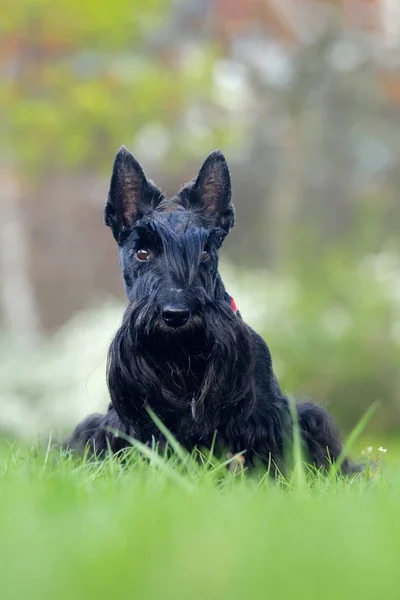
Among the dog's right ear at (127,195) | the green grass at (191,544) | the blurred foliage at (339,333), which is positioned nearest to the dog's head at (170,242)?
the dog's right ear at (127,195)

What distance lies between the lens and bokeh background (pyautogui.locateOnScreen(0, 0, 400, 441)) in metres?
12.2

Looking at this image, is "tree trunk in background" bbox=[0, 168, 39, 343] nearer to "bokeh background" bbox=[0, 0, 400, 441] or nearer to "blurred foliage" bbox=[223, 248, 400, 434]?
"bokeh background" bbox=[0, 0, 400, 441]

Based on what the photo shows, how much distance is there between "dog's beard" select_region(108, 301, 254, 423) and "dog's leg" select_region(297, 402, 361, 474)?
511 millimetres

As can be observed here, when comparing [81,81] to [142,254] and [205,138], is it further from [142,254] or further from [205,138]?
[142,254]

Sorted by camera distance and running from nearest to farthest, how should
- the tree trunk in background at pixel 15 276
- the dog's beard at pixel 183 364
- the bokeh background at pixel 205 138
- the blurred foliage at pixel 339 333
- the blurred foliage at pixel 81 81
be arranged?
the dog's beard at pixel 183 364
the blurred foliage at pixel 339 333
the bokeh background at pixel 205 138
the blurred foliage at pixel 81 81
the tree trunk in background at pixel 15 276

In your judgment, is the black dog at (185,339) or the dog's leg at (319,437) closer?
the black dog at (185,339)

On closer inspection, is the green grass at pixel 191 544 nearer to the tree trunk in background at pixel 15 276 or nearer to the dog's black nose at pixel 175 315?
the dog's black nose at pixel 175 315

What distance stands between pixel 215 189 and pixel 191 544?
2.39m

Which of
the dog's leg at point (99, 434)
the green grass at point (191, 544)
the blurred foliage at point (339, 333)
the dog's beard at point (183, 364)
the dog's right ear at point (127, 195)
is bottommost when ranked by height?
the green grass at point (191, 544)

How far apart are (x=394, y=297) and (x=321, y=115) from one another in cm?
540

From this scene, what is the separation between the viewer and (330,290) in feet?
35.0

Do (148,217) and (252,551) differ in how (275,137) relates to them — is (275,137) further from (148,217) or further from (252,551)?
(252,551)

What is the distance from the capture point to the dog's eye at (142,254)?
3541mm

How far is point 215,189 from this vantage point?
3844 mm
